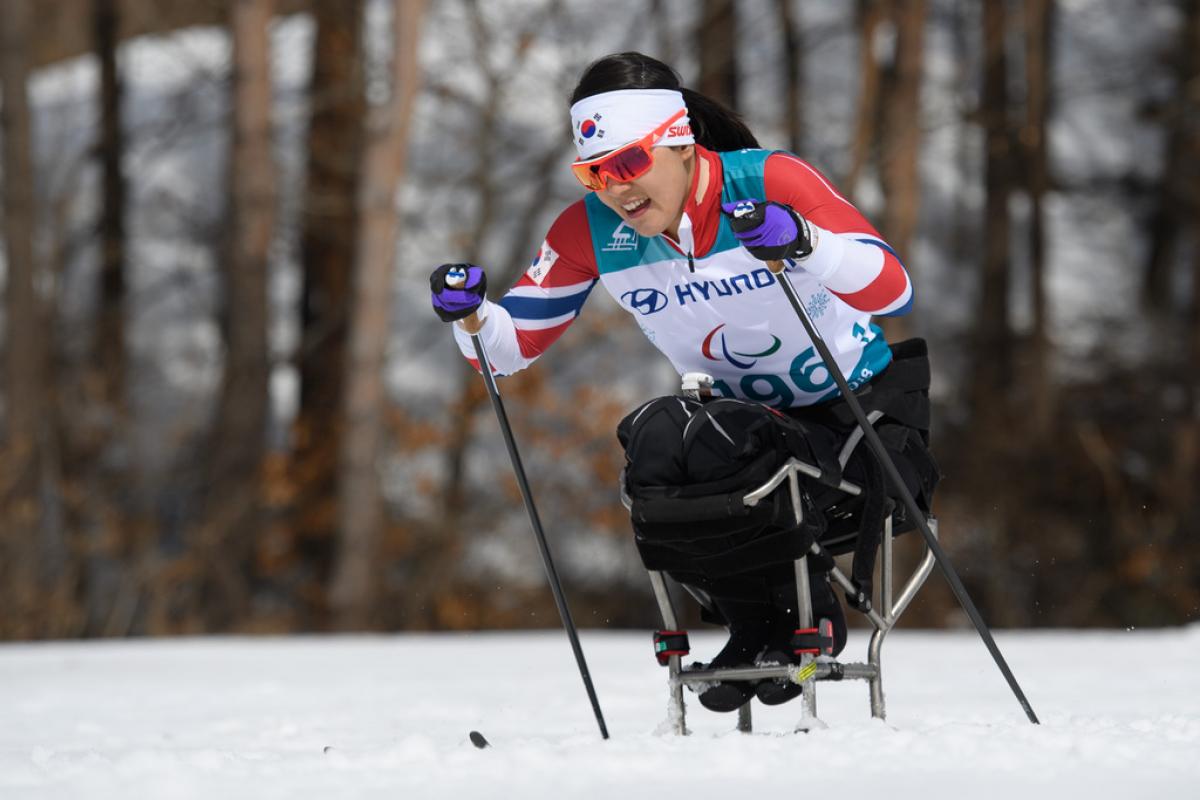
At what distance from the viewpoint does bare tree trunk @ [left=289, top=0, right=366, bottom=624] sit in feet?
45.4

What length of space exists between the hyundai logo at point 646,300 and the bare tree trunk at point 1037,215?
11.8 m

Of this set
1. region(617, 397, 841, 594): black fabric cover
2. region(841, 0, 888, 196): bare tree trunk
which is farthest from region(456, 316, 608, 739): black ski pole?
region(841, 0, 888, 196): bare tree trunk

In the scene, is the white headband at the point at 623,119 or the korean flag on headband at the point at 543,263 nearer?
the white headband at the point at 623,119

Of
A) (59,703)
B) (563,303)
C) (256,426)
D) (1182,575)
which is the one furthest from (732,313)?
(1182,575)

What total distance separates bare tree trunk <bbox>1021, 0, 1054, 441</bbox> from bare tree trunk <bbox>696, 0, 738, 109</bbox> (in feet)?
9.09

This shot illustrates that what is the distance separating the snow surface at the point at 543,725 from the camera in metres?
2.77

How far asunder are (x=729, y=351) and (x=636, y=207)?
15.8 inches

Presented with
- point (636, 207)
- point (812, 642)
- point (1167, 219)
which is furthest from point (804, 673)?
point (1167, 219)

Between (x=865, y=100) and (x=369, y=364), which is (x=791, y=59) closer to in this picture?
(x=865, y=100)

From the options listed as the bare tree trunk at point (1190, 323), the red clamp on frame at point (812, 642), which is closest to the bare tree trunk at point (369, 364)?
the bare tree trunk at point (1190, 323)

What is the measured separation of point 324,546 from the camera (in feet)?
45.6

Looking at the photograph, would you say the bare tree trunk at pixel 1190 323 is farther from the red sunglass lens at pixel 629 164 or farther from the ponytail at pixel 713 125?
the red sunglass lens at pixel 629 164

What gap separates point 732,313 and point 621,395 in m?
11.5

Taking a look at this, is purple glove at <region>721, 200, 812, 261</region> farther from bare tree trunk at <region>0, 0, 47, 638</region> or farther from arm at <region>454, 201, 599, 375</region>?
bare tree trunk at <region>0, 0, 47, 638</region>
